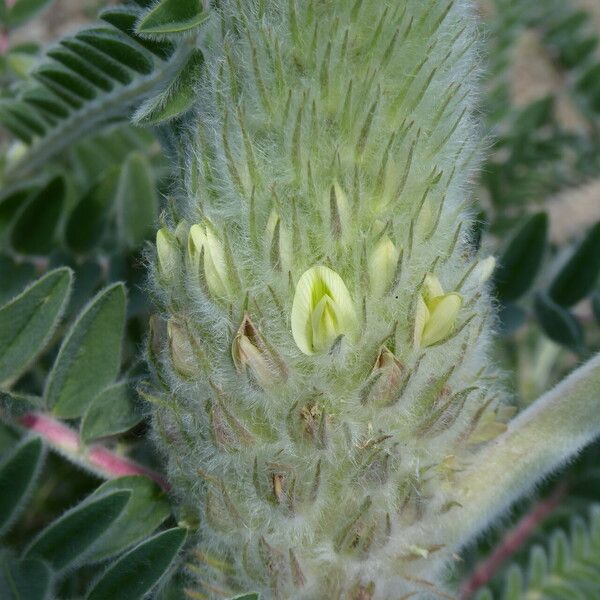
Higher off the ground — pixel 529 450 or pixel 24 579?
pixel 24 579

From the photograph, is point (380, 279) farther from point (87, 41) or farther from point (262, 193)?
point (87, 41)

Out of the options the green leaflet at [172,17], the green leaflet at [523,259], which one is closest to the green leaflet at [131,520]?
the green leaflet at [172,17]

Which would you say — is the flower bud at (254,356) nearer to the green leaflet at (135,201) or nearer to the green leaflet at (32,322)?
the green leaflet at (32,322)

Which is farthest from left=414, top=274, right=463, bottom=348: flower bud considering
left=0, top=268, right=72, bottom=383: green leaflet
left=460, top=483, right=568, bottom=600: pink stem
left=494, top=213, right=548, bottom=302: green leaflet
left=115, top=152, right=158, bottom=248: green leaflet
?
left=460, top=483, right=568, bottom=600: pink stem

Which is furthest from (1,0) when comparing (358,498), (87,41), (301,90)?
(358,498)

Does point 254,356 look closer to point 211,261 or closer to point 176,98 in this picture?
point 211,261

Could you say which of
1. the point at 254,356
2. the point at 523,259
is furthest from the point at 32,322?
the point at 523,259
